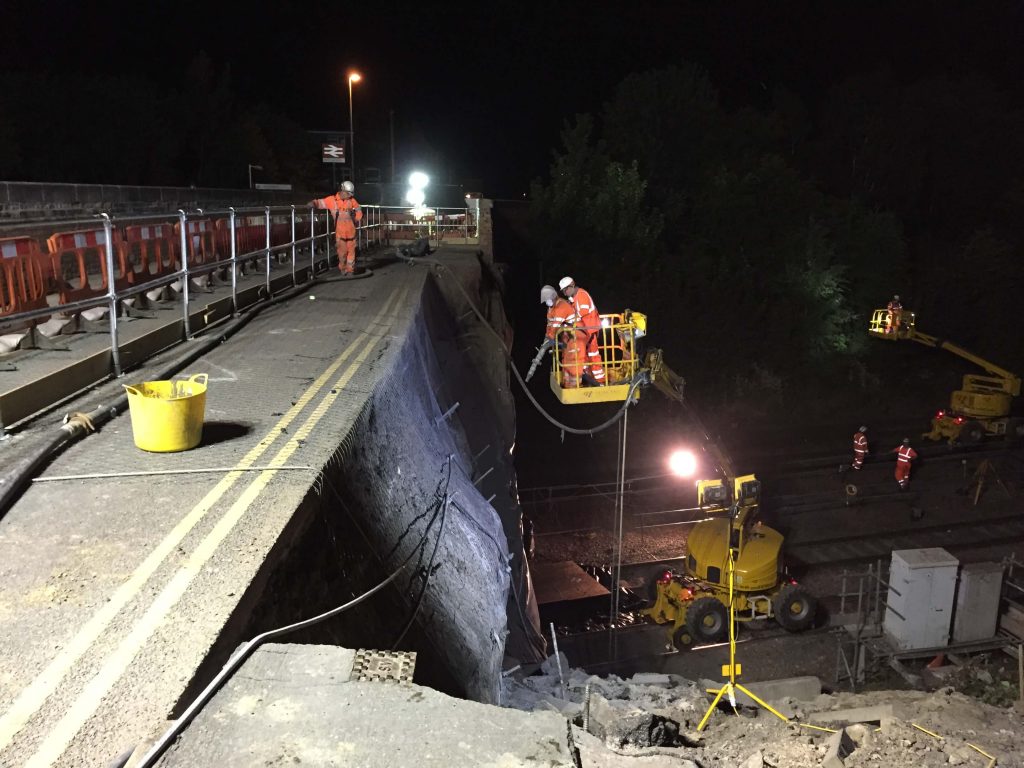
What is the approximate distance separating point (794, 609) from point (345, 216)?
38.4 ft

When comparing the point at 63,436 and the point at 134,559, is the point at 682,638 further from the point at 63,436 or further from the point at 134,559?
the point at 134,559

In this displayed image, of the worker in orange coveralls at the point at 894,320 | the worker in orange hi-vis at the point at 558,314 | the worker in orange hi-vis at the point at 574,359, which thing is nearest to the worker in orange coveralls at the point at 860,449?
the worker in orange coveralls at the point at 894,320

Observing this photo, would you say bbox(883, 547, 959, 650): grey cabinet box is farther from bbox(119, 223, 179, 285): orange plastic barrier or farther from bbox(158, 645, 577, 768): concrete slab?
bbox(119, 223, 179, 285): orange plastic barrier

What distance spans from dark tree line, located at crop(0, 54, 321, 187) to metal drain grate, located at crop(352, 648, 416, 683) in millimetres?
32107

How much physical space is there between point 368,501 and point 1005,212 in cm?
5425

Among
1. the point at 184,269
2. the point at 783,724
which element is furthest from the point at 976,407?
the point at 184,269

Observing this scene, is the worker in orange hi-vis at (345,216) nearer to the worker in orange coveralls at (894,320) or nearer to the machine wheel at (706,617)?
the machine wheel at (706,617)

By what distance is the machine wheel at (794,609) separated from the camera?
1448 centimetres

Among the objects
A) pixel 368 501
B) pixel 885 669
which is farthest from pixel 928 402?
pixel 368 501

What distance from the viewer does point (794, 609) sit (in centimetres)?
1454

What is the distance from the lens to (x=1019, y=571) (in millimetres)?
18578

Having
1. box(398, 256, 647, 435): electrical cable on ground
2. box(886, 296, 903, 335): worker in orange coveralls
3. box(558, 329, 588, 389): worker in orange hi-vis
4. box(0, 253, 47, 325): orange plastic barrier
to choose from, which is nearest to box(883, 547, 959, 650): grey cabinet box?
box(398, 256, 647, 435): electrical cable on ground

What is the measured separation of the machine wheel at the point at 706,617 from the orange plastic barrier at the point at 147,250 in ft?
36.1

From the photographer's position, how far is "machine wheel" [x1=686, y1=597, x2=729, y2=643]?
14.2m
